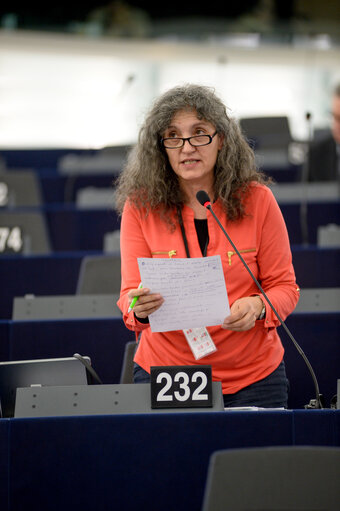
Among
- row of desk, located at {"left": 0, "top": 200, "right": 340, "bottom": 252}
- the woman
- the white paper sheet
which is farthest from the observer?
row of desk, located at {"left": 0, "top": 200, "right": 340, "bottom": 252}

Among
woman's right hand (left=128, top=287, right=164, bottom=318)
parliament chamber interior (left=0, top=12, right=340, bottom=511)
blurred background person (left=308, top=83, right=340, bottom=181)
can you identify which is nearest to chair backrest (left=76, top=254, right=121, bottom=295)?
parliament chamber interior (left=0, top=12, right=340, bottom=511)

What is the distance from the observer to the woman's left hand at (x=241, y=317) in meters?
2.08

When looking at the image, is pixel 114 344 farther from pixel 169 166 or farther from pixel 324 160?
pixel 324 160

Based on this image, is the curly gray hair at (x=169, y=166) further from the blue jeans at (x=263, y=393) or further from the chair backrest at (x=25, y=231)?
the chair backrest at (x=25, y=231)

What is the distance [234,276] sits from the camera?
2.23m

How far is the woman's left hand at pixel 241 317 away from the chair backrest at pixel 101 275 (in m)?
1.24

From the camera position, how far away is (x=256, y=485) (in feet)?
4.71

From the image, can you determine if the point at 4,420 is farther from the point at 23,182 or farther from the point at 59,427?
the point at 23,182

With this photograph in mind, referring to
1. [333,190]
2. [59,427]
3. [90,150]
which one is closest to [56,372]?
[59,427]

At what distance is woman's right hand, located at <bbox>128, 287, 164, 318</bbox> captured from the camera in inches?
80.1

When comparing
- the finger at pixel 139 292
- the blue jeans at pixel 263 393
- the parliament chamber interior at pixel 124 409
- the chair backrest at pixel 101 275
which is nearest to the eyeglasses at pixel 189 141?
the parliament chamber interior at pixel 124 409

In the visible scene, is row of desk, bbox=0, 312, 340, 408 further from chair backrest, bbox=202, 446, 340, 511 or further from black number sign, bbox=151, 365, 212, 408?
chair backrest, bbox=202, 446, 340, 511

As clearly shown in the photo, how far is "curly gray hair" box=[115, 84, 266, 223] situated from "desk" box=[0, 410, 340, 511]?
27.5 inches

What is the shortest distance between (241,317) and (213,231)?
0.95ft
